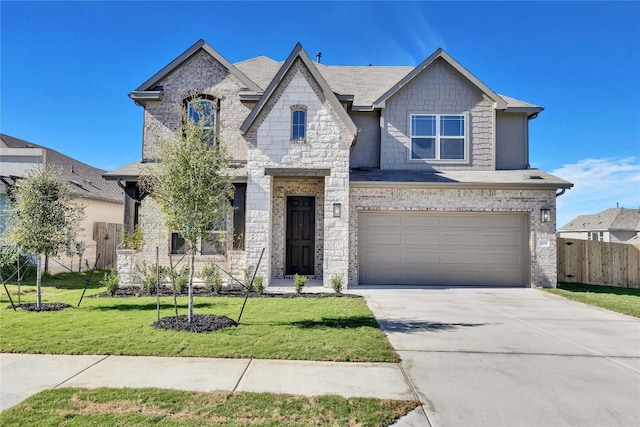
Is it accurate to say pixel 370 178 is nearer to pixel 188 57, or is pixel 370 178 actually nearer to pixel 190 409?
pixel 188 57

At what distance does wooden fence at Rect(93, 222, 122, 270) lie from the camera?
1738 cm

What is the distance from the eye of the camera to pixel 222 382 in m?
4.28

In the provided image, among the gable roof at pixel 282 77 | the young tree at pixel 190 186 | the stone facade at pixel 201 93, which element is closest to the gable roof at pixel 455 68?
the gable roof at pixel 282 77

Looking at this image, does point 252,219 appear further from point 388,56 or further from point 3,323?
point 388,56

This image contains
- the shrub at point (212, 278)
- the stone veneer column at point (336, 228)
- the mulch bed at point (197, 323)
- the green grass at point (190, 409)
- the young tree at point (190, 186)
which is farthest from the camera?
the stone veneer column at point (336, 228)

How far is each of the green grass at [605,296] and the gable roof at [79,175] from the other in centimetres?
1869

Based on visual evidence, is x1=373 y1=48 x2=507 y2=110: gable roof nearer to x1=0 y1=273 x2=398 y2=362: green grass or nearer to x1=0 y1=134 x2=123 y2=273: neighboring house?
x1=0 y1=273 x2=398 y2=362: green grass

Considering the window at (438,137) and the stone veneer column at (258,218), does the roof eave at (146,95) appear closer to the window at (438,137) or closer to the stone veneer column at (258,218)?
the stone veneer column at (258,218)

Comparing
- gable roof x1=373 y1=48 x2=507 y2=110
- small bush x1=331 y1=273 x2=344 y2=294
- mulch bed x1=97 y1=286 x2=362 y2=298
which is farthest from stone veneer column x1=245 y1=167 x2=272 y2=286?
gable roof x1=373 y1=48 x2=507 y2=110

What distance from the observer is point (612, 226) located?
33844mm

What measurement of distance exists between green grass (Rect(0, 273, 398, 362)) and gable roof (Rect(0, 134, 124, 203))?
1075 centimetres

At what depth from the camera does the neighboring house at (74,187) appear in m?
14.1

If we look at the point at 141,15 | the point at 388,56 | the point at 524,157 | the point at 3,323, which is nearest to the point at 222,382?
the point at 3,323

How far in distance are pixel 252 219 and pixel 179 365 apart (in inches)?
275
